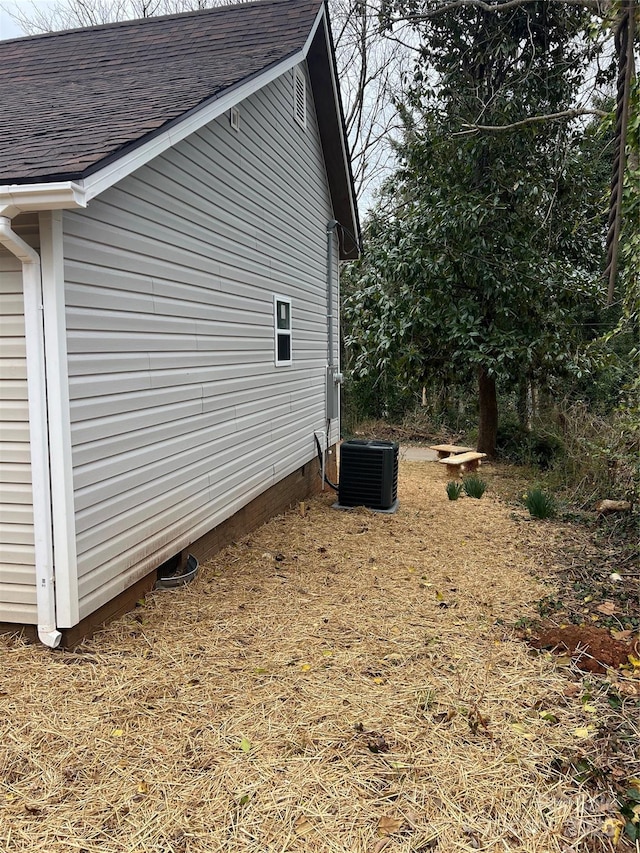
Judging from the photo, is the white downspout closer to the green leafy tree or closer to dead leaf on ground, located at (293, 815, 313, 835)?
dead leaf on ground, located at (293, 815, 313, 835)

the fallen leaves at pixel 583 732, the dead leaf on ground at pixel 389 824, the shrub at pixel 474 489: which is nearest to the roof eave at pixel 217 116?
the dead leaf on ground at pixel 389 824

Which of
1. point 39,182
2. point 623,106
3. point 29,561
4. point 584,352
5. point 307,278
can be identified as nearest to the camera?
point 623,106

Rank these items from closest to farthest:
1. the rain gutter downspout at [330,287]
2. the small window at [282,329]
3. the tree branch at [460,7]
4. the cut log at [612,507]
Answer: the cut log at [612,507] → the small window at [282,329] → the tree branch at [460,7] → the rain gutter downspout at [330,287]

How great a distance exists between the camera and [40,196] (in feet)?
10.2

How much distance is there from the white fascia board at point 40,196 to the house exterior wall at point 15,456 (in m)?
0.20

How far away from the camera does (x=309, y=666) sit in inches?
146

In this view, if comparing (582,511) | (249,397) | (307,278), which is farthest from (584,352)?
(249,397)

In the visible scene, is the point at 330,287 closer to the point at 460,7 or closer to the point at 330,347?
the point at 330,347

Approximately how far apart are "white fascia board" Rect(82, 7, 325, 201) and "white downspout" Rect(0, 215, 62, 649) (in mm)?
523

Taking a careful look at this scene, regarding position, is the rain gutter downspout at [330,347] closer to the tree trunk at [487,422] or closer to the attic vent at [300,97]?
the attic vent at [300,97]

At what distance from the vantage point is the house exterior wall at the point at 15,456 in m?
3.43

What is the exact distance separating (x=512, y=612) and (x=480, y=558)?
56.8 inches

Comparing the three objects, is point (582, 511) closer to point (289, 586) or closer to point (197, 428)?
point (289, 586)

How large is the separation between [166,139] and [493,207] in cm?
831
